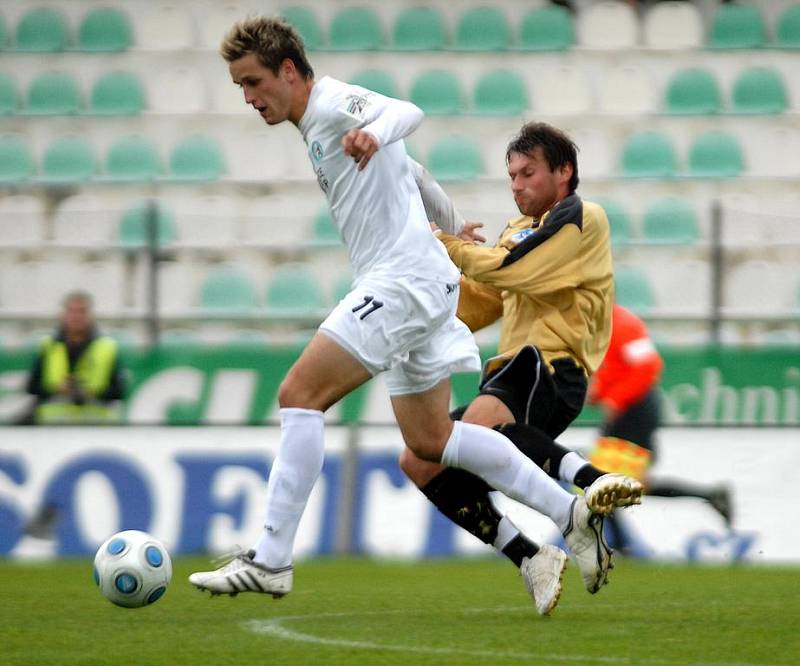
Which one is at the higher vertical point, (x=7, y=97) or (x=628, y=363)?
(x=7, y=97)

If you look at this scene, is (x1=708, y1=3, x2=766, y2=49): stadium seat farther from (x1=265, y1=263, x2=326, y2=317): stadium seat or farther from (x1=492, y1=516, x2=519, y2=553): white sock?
(x1=492, y1=516, x2=519, y2=553): white sock

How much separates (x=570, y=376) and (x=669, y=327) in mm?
5813

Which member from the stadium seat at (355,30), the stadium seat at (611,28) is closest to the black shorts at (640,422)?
the stadium seat at (611,28)

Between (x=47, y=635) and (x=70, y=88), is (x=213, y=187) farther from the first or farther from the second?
(x=47, y=635)

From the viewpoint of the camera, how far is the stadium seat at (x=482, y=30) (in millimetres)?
15594

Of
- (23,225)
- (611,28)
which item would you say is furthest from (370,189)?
(611,28)

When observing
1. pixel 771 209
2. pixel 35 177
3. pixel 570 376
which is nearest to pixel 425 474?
pixel 570 376

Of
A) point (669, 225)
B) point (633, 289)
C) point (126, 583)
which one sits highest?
point (669, 225)

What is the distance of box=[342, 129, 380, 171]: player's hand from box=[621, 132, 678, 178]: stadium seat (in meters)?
9.52

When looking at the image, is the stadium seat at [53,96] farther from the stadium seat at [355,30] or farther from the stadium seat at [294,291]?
the stadium seat at [294,291]

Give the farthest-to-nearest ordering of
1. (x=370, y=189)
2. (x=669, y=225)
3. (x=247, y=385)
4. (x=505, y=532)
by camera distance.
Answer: (x=669, y=225)
(x=247, y=385)
(x=505, y=532)
(x=370, y=189)

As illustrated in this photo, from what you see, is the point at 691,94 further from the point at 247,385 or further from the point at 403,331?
the point at 403,331

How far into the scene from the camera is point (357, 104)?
17.6 feet

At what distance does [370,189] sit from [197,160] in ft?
31.0
